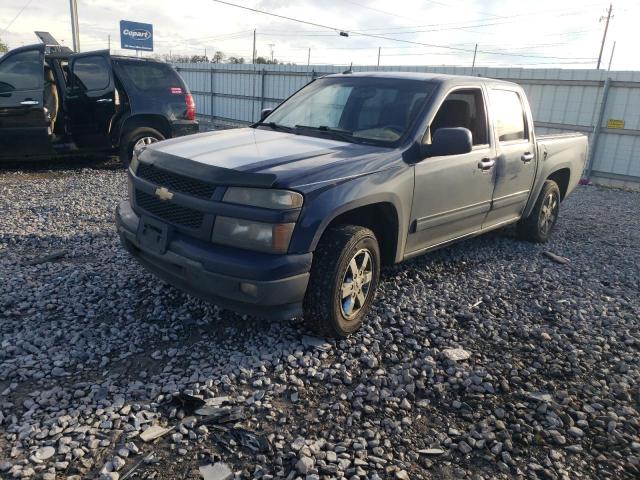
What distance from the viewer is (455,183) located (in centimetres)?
430

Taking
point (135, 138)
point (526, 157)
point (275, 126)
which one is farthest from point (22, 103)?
point (526, 157)

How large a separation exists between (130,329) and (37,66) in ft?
20.8

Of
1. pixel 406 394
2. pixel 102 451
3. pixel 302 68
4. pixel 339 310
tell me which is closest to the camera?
pixel 102 451

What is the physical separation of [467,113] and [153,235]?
304 cm

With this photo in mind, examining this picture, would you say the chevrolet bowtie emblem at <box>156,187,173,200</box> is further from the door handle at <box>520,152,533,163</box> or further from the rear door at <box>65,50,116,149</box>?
the rear door at <box>65,50,116,149</box>

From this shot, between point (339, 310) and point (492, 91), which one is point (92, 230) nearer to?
point (339, 310)

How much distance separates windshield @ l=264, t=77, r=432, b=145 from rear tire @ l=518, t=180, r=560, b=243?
2.63m

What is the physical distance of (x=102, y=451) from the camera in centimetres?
240

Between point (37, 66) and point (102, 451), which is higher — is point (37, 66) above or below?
above

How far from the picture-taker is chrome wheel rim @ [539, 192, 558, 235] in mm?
6250

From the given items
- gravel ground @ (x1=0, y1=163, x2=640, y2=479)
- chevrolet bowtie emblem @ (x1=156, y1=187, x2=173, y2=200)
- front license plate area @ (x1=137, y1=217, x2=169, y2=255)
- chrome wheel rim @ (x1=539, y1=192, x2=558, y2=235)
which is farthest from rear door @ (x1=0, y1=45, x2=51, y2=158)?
chrome wheel rim @ (x1=539, y1=192, x2=558, y2=235)

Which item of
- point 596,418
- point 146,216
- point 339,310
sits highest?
point 146,216

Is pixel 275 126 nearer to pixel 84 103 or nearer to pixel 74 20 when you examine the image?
pixel 84 103

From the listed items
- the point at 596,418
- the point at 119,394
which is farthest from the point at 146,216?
the point at 596,418
